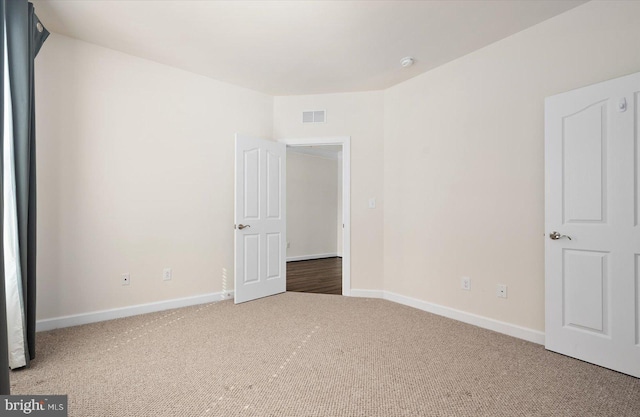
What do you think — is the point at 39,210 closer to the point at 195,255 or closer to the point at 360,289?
the point at 195,255

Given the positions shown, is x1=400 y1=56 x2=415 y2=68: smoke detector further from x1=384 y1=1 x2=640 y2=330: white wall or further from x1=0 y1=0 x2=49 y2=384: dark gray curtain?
x1=0 y1=0 x2=49 y2=384: dark gray curtain

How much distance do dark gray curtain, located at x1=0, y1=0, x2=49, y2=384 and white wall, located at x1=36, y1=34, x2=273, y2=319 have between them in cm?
60

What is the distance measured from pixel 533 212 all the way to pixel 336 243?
5.45 m

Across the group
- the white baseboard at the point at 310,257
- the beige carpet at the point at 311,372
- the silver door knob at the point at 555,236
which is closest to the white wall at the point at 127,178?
the beige carpet at the point at 311,372

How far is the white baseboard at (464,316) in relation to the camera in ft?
8.72

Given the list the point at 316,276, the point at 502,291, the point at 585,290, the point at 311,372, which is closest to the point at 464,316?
the point at 502,291

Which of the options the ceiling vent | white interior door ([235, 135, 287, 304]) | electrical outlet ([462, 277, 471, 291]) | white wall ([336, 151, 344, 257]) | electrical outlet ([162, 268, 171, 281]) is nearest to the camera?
electrical outlet ([462, 277, 471, 291])

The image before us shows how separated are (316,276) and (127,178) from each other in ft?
10.4

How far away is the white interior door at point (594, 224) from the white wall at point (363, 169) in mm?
1867

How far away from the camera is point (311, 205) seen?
24.4ft

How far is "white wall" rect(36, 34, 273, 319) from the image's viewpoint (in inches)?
113

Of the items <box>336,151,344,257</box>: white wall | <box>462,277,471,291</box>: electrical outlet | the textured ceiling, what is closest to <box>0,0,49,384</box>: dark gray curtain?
the textured ceiling

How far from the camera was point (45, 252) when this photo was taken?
9.28 feet

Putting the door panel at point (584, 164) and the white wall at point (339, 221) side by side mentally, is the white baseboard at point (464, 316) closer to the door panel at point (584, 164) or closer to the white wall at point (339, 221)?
the door panel at point (584, 164)
